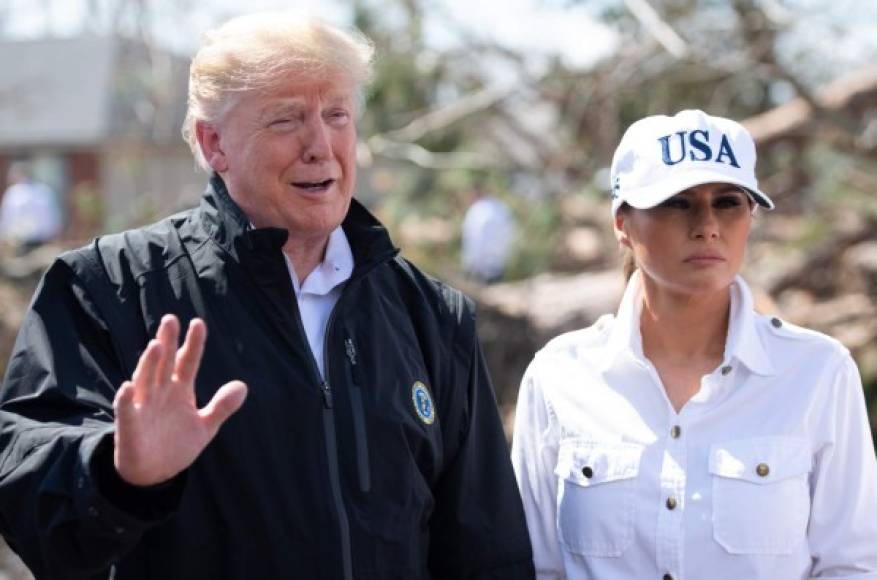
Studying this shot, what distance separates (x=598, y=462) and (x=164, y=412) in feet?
3.22

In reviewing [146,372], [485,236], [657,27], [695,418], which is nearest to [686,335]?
[695,418]

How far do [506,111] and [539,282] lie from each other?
1.58m

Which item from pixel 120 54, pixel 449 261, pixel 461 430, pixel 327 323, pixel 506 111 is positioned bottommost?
pixel 461 430

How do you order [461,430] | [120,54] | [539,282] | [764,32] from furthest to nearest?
[120,54], [539,282], [764,32], [461,430]

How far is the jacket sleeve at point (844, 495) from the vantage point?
2584 millimetres

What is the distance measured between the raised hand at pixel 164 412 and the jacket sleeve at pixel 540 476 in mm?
927

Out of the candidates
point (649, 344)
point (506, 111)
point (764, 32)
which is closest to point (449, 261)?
point (506, 111)

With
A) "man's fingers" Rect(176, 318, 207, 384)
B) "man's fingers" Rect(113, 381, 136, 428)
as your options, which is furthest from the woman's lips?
"man's fingers" Rect(113, 381, 136, 428)

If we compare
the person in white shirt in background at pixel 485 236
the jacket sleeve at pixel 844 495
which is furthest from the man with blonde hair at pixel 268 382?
the person in white shirt in background at pixel 485 236

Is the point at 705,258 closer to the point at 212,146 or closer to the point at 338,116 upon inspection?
the point at 338,116

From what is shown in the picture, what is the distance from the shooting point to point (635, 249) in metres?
2.79

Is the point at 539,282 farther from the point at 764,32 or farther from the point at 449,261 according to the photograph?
the point at 764,32

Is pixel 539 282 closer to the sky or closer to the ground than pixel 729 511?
closer to the sky

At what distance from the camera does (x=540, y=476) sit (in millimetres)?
2871
